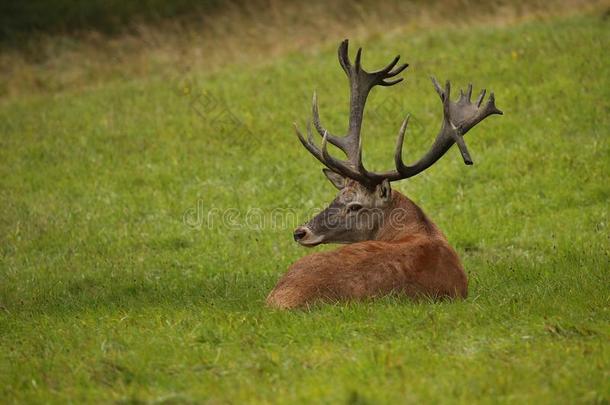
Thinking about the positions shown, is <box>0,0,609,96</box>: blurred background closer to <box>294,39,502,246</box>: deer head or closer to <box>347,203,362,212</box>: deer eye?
<box>294,39,502,246</box>: deer head

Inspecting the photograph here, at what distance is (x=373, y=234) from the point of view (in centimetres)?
998

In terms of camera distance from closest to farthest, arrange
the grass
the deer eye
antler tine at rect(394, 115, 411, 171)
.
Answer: the grass
antler tine at rect(394, 115, 411, 171)
the deer eye

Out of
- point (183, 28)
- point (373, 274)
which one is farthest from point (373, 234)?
point (183, 28)

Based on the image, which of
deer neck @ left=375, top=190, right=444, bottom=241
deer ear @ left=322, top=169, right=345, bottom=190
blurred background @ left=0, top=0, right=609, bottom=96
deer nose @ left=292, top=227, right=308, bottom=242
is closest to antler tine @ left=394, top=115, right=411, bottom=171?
deer neck @ left=375, top=190, right=444, bottom=241

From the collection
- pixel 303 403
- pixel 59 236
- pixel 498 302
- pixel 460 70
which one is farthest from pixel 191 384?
pixel 460 70

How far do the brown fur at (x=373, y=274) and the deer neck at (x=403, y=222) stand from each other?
1.65 feet

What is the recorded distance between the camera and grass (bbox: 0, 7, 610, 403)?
6.56 m

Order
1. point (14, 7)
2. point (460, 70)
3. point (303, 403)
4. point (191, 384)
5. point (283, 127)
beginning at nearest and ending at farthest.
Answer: point (303, 403)
point (191, 384)
point (283, 127)
point (460, 70)
point (14, 7)

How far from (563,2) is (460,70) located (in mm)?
5172

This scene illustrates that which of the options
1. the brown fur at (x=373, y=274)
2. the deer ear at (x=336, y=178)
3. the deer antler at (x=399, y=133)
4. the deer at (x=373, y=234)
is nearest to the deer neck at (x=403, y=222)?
the deer at (x=373, y=234)

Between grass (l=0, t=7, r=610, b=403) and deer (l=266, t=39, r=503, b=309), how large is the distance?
0.25 meters

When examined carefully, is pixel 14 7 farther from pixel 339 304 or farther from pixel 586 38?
pixel 339 304

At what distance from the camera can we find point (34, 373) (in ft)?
22.2

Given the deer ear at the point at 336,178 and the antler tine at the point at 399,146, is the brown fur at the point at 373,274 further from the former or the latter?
the deer ear at the point at 336,178
